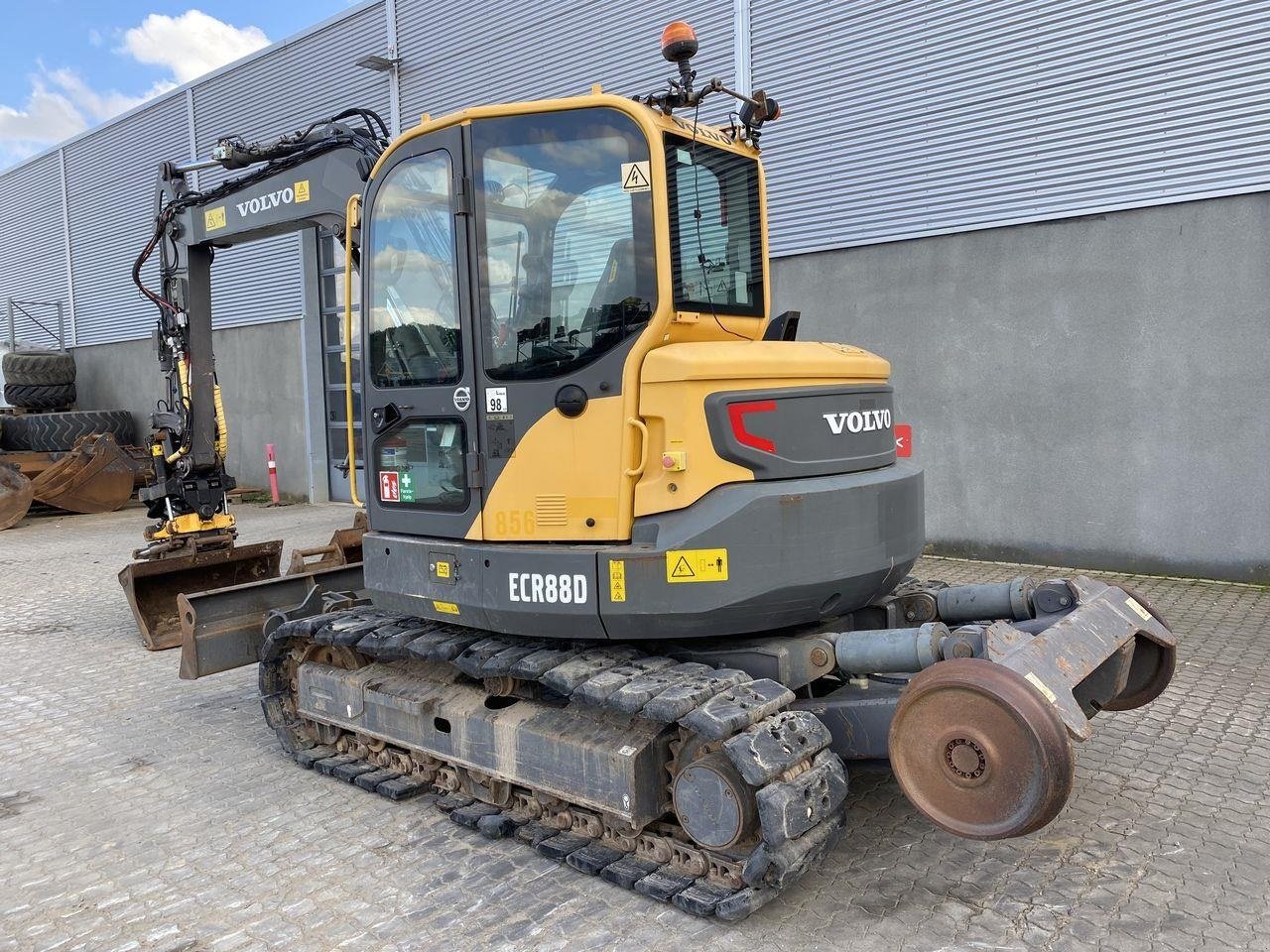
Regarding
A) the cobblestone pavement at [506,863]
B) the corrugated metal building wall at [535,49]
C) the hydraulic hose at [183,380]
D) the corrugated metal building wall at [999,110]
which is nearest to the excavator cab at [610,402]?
the cobblestone pavement at [506,863]

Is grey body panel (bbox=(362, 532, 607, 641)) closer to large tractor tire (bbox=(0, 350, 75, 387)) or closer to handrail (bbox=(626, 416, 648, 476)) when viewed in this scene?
handrail (bbox=(626, 416, 648, 476))

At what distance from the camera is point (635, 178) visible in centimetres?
380

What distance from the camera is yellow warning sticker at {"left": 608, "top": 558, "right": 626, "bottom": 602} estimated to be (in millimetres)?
3787

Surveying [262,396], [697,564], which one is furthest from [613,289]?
[262,396]

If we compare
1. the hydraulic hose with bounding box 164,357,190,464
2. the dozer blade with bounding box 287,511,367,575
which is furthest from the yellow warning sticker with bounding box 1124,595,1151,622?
the hydraulic hose with bounding box 164,357,190,464

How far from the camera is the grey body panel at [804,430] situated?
12.2ft

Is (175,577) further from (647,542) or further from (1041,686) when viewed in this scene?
(1041,686)

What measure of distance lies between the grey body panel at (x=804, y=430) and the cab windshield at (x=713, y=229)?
0.55m

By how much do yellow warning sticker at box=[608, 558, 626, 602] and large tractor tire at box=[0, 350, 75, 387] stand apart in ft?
63.8

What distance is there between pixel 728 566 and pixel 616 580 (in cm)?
46

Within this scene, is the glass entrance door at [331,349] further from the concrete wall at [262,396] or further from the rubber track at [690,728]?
the rubber track at [690,728]

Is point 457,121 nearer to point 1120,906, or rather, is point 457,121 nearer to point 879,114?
point 1120,906

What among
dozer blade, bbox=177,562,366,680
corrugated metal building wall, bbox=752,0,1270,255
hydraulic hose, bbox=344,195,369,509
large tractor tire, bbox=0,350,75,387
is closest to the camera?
hydraulic hose, bbox=344,195,369,509

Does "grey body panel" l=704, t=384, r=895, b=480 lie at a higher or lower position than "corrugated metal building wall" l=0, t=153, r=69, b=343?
lower
